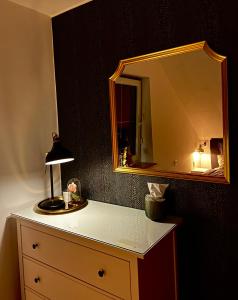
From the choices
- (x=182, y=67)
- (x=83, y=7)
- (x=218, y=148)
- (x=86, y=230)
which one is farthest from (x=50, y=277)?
(x=83, y=7)

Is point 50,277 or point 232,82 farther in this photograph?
point 50,277

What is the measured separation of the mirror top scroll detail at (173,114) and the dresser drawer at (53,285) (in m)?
0.72

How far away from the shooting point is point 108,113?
178 cm

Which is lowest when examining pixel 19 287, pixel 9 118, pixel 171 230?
pixel 19 287

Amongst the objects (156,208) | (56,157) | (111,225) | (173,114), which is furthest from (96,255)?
(173,114)

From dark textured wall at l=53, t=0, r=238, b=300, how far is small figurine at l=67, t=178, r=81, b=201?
0.22 ft

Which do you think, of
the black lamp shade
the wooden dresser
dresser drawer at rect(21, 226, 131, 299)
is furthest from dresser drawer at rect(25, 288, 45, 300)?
the black lamp shade

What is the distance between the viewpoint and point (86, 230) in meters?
1.40

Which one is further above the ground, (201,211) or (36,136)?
(36,136)

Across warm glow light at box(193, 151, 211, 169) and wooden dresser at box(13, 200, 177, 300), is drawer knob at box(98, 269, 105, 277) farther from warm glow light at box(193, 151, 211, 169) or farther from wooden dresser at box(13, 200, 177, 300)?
warm glow light at box(193, 151, 211, 169)

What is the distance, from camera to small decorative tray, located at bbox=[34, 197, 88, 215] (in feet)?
5.52

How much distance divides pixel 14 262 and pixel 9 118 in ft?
3.28

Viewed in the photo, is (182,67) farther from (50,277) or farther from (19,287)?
(19,287)

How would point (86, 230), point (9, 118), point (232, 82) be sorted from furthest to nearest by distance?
point (9, 118) < point (86, 230) < point (232, 82)
